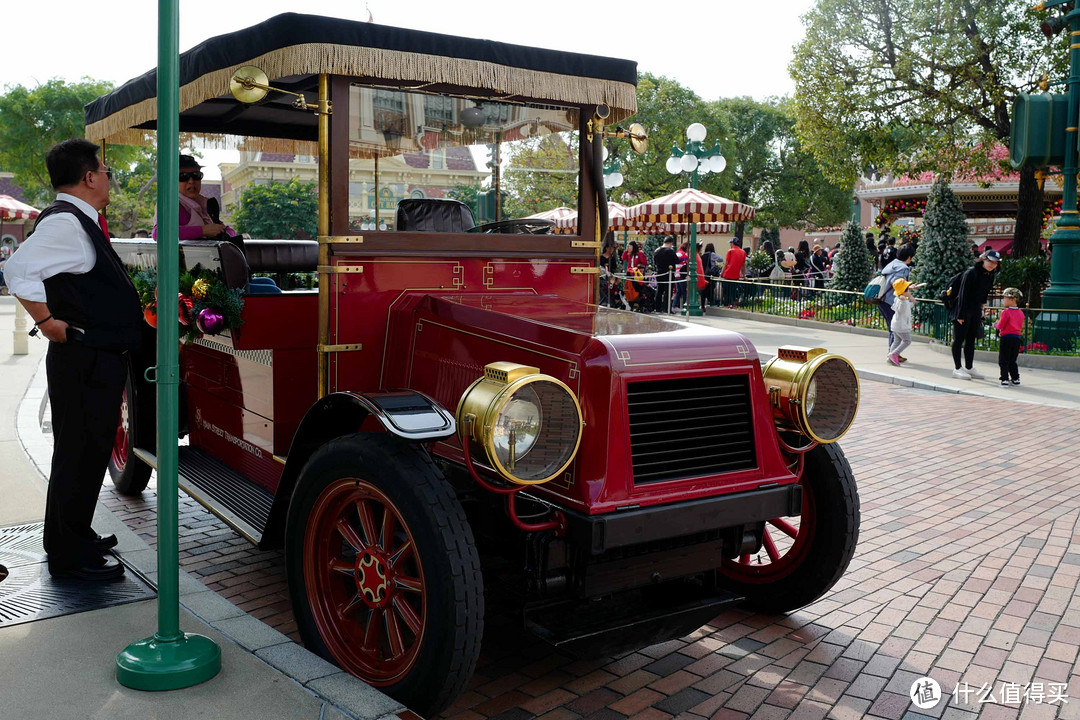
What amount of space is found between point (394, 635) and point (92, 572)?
1.73m

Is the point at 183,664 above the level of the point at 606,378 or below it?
below

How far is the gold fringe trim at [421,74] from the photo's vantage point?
354 cm

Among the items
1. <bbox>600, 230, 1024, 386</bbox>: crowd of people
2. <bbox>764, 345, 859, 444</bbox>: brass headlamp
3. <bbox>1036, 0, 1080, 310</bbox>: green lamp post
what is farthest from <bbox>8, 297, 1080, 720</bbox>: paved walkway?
<bbox>1036, 0, 1080, 310</bbox>: green lamp post

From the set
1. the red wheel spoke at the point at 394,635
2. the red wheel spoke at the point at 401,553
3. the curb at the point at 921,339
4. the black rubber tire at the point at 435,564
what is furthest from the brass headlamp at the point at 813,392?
the curb at the point at 921,339

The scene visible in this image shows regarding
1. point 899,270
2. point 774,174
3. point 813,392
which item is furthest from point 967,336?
point 774,174

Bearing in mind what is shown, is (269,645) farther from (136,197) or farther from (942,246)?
(136,197)

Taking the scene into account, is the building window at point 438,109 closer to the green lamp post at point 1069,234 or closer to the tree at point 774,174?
the green lamp post at point 1069,234

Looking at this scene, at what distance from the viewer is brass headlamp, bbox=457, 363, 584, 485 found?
2.76m

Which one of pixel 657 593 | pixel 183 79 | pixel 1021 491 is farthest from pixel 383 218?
pixel 1021 491

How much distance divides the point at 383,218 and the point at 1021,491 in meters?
4.90

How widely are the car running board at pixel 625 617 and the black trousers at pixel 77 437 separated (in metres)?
2.19

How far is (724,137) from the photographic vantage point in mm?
43281

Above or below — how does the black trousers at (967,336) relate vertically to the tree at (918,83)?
below

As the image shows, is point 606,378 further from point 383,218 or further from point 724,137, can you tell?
point 724,137
